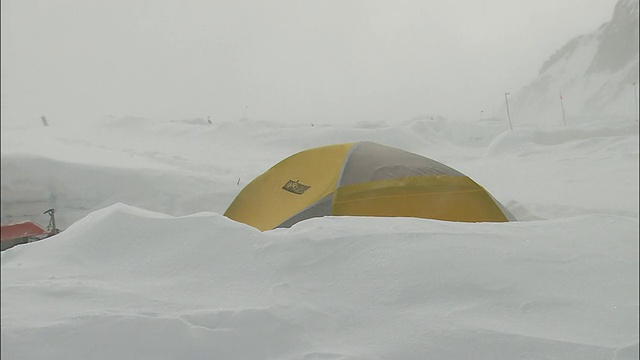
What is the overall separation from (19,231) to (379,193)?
10.9 ft

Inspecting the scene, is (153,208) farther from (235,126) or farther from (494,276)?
(235,126)

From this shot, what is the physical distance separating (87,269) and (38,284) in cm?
15

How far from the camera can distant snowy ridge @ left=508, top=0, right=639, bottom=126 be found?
70.9 meters

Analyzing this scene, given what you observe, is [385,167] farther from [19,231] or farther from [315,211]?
[19,231]

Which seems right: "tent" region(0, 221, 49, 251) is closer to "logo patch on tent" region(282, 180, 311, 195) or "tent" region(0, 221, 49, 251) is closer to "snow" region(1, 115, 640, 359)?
"logo patch on tent" region(282, 180, 311, 195)

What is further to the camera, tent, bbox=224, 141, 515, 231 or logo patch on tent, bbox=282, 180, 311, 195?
logo patch on tent, bbox=282, 180, 311, 195

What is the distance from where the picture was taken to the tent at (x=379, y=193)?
A: 3.91 meters

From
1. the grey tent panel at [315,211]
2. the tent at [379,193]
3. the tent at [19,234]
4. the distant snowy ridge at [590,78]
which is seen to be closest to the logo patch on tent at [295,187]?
the tent at [379,193]

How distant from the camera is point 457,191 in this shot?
4.01 metres

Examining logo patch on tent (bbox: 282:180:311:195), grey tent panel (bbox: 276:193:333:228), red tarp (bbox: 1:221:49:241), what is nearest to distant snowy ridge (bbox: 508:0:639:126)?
logo patch on tent (bbox: 282:180:311:195)

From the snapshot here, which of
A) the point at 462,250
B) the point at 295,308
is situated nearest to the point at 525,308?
the point at 462,250

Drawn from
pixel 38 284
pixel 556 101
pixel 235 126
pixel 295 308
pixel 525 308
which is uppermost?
pixel 556 101

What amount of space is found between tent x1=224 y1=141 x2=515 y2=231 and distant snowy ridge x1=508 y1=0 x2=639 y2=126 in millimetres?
63454

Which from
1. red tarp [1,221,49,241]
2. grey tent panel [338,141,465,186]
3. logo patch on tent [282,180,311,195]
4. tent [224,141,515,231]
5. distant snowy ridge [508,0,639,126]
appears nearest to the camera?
tent [224,141,515,231]
